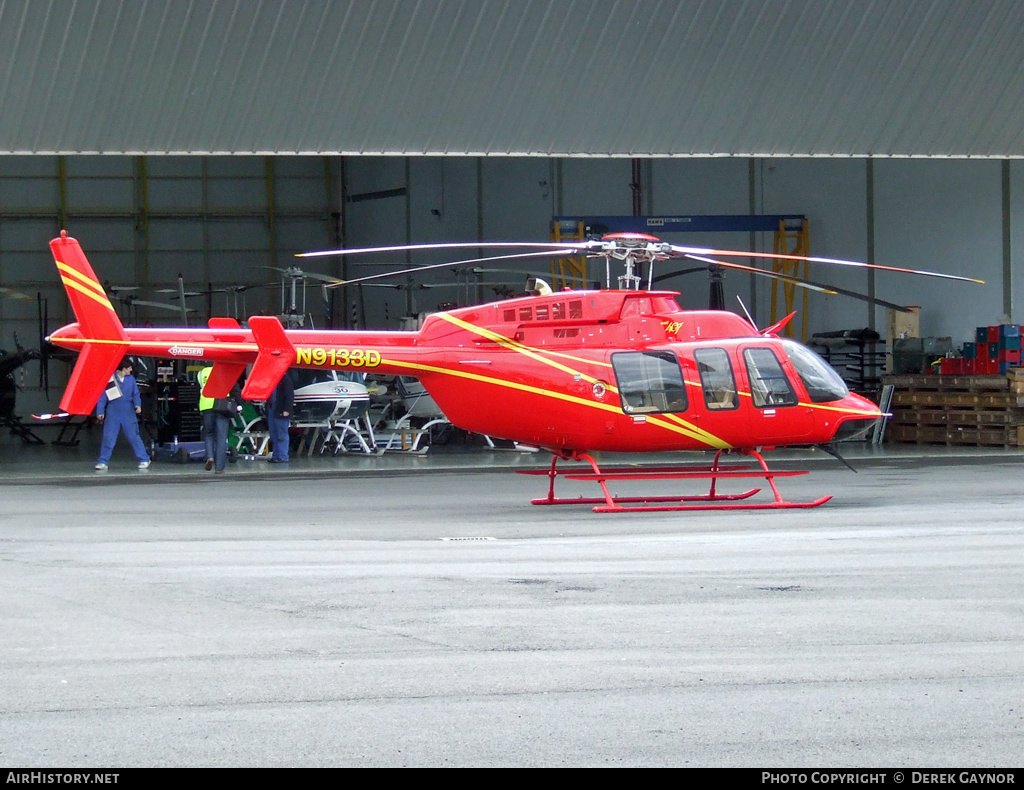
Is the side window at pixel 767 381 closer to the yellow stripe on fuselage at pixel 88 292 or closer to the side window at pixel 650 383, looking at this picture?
the side window at pixel 650 383

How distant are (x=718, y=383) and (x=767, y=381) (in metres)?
0.54

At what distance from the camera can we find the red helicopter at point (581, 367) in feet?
44.1

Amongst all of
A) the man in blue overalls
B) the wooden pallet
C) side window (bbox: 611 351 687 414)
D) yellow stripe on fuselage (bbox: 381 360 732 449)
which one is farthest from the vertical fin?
the wooden pallet

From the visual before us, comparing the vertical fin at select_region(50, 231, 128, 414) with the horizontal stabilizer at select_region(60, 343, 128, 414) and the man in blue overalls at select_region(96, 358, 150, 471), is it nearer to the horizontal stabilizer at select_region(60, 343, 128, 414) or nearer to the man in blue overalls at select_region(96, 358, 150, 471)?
the horizontal stabilizer at select_region(60, 343, 128, 414)

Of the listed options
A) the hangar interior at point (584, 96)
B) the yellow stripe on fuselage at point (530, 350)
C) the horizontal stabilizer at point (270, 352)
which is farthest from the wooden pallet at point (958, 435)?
the horizontal stabilizer at point (270, 352)

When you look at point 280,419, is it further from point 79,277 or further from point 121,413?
point 79,277

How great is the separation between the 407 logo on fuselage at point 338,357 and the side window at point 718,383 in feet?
11.9

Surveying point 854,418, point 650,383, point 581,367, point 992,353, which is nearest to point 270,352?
point 581,367

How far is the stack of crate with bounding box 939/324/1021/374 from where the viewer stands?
22188mm

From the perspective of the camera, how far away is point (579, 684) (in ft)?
19.8

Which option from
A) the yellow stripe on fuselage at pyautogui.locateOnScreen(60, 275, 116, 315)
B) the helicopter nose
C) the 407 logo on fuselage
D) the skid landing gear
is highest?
the yellow stripe on fuselage at pyautogui.locateOnScreen(60, 275, 116, 315)

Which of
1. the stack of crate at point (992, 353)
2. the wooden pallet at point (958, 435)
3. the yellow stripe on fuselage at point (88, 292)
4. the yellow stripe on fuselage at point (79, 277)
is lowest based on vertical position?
the wooden pallet at point (958, 435)

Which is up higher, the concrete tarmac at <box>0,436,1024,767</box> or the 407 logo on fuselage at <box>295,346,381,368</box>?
the 407 logo on fuselage at <box>295,346,381,368</box>

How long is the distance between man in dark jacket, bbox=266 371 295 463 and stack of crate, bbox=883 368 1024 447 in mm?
11413
